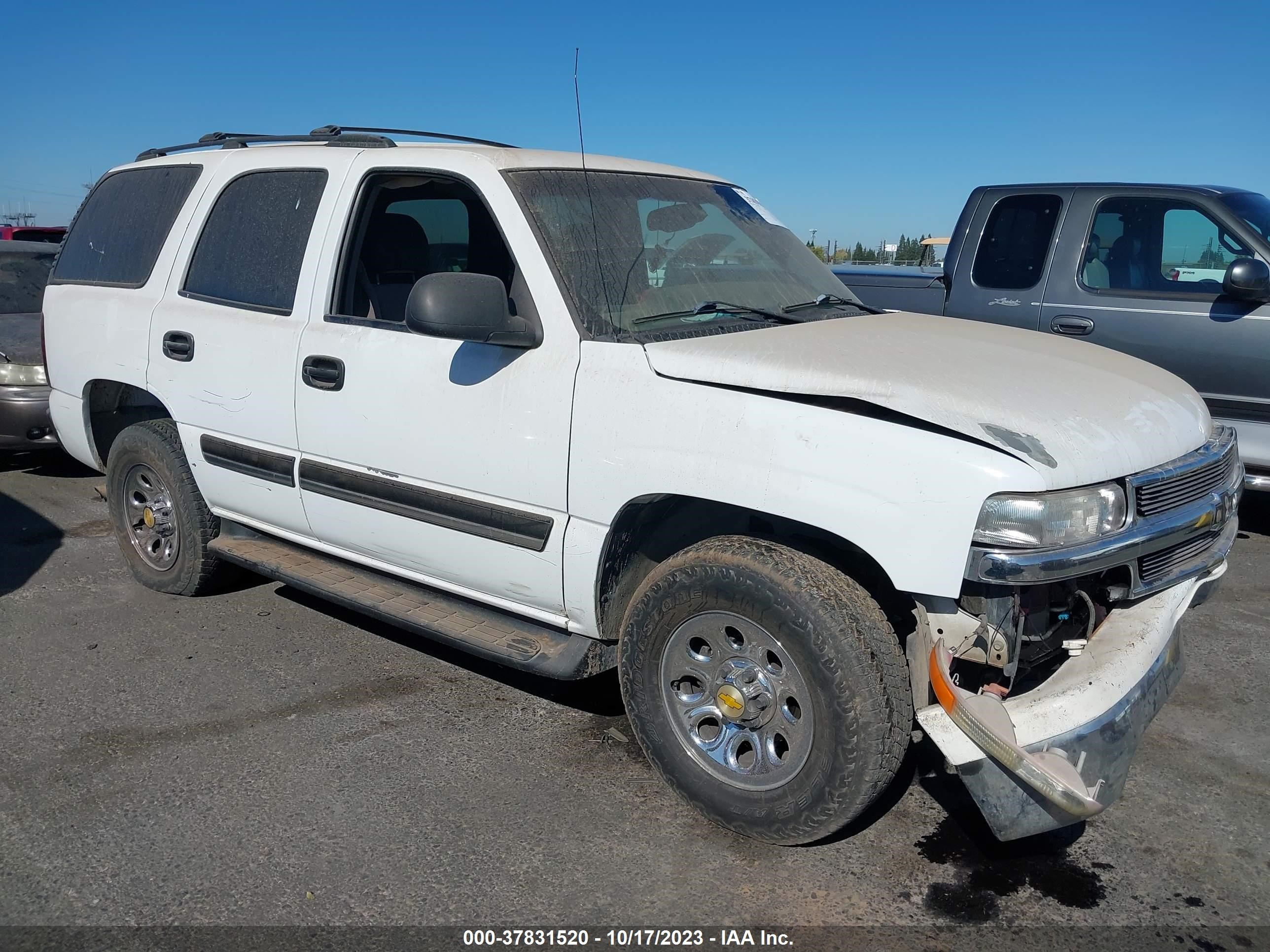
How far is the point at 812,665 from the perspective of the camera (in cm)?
277

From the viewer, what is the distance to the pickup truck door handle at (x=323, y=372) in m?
3.82

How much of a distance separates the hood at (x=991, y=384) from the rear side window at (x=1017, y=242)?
307cm

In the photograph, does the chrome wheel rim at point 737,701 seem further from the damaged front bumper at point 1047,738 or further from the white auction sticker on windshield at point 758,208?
the white auction sticker on windshield at point 758,208

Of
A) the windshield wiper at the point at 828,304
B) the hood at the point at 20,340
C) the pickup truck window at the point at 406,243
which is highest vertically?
the pickup truck window at the point at 406,243

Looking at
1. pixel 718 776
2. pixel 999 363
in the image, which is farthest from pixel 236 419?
pixel 999 363

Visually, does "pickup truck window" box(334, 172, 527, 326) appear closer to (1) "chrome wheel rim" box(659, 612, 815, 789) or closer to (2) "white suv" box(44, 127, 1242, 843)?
(2) "white suv" box(44, 127, 1242, 843)

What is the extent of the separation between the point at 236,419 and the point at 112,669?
114cm

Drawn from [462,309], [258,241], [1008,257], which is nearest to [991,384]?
[462,309]

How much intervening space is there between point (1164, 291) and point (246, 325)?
5083 millimetres

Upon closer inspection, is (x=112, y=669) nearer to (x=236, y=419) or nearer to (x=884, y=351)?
(x=236, y=419)

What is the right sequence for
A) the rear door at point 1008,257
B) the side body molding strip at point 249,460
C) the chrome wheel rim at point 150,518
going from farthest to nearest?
1. the rear door at point 1008,257
2. the chrome wheel rim at point 150,518
3. the side body molding strip at point 249,460

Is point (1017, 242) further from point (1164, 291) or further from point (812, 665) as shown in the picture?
point (812, 665)

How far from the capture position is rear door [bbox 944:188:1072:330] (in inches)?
253

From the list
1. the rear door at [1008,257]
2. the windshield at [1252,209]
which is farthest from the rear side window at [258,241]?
the windshield at [1252,209]
